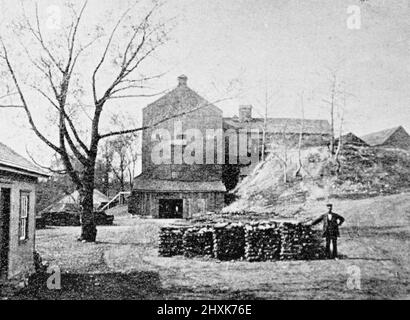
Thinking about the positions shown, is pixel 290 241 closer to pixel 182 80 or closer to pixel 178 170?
pixel 178 170

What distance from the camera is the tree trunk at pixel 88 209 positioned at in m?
12.1

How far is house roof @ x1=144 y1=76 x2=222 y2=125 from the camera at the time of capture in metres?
11.8

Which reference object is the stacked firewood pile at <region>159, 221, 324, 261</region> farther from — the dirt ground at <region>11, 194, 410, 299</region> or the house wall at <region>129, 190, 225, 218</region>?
the house wall at <region>129, 190, 225, 218</region>

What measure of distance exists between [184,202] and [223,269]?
3.55 meters

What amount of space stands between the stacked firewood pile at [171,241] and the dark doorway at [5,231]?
157 inches

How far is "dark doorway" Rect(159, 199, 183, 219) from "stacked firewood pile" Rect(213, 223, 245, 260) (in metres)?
2.09

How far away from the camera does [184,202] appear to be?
1300 centimetres

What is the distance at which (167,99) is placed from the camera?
11922mm

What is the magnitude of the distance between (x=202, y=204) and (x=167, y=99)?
11.1 feet

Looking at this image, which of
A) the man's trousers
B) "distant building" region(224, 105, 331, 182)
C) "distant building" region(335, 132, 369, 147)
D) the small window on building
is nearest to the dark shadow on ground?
the small window on building

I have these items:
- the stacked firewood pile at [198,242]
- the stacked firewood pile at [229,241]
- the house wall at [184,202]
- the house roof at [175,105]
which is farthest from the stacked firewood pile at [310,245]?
the house roof at [175,105]

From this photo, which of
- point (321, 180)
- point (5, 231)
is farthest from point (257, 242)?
point (321, 180)
